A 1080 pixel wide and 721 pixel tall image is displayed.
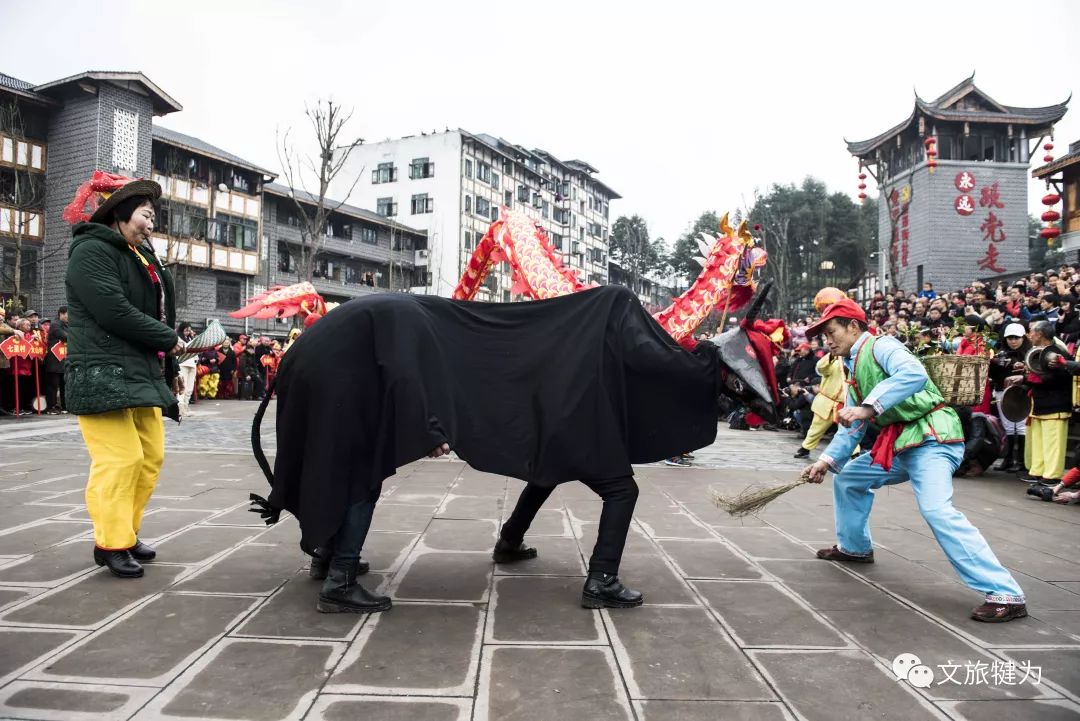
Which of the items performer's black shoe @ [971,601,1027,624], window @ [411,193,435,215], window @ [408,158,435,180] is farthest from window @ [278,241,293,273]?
performer's black shoe @ [971,601,1027,624]

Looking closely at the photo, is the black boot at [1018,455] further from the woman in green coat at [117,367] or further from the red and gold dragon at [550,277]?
the woman in green coat at [117,367]

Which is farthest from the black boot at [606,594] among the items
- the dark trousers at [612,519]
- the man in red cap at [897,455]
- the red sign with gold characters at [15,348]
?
the red sign with gold characters at [15,348]

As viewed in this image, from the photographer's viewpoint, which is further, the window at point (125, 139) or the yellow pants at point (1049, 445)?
the window at point (125, 139)

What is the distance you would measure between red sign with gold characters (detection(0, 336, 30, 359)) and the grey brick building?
905 centimetres

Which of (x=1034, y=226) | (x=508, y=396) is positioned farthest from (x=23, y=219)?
(x=1034, y=226)

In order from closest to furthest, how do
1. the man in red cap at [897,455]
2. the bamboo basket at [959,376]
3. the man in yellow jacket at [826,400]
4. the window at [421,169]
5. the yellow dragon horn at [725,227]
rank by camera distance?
the man in red cap at [897,455], the bamboo basket at [959,376], the yellow dragon horn at [725,227], the man in yellow jacket at [826,400], the window at [421,169]

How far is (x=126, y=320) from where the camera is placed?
365 cm

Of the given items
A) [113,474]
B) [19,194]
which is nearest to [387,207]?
[19,194]

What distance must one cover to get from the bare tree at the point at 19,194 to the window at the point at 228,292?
20.6 feet

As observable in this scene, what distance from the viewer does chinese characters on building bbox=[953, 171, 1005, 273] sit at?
26438 mm

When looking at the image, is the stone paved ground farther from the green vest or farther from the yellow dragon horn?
the yellow dragon horn

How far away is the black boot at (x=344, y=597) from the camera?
3.16m

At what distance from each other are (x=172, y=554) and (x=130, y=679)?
171cm

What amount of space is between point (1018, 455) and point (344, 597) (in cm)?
877
